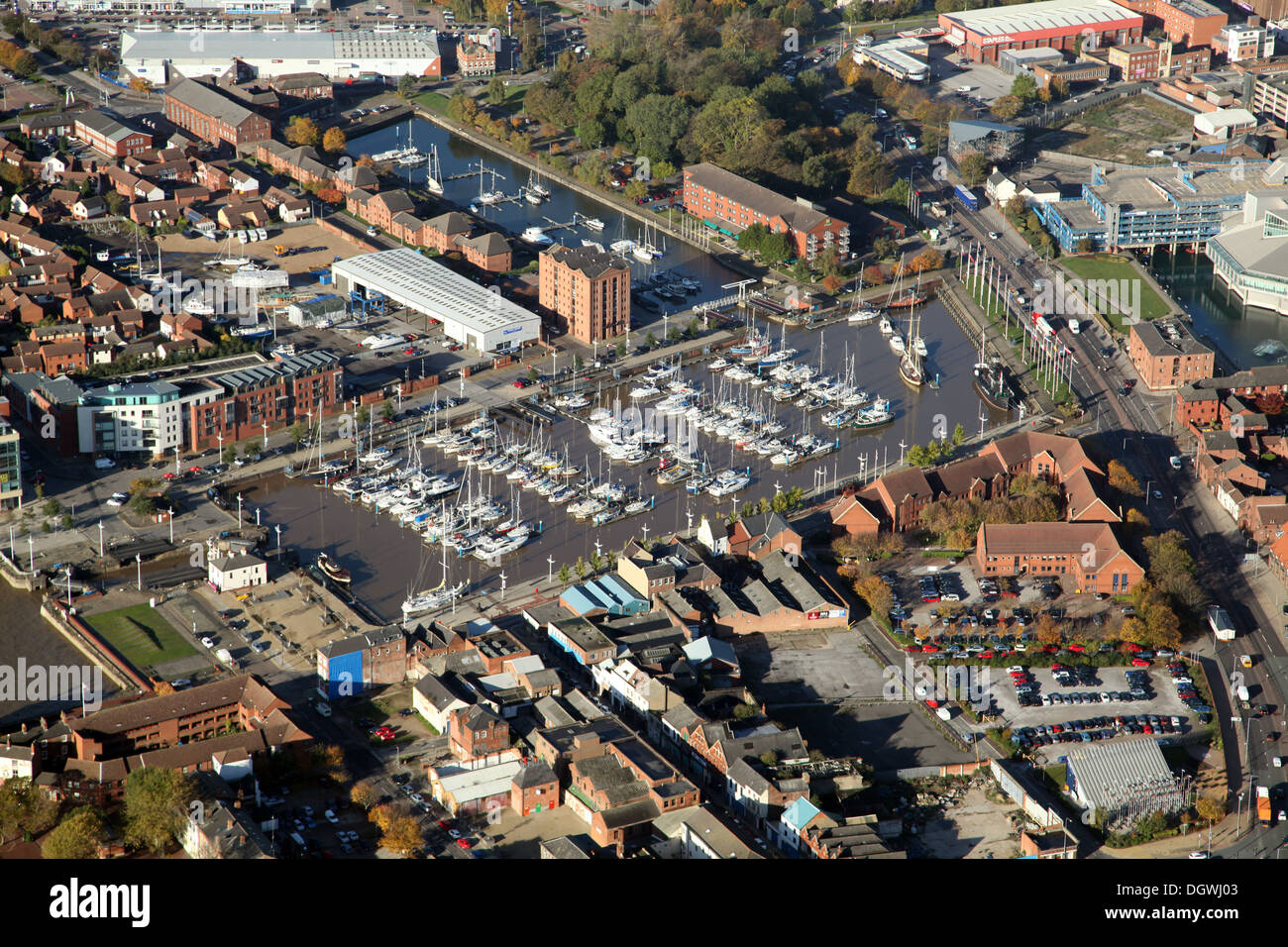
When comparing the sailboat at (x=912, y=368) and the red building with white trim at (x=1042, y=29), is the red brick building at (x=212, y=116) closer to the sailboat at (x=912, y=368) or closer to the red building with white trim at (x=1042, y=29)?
the sailboat at (x=912, y=368)

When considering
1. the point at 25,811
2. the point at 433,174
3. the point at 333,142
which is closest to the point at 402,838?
the point at 25,811

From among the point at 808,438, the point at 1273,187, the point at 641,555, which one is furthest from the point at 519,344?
the point at 1273,187

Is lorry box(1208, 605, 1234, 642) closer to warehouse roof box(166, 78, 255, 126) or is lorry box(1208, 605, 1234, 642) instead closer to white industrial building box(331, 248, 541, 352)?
white industrial building box(331, 248, 541, 352)

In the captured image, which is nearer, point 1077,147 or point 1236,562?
point 1236,562

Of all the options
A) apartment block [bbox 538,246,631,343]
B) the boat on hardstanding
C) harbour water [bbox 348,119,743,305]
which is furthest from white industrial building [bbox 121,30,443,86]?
the boat on hardstanding

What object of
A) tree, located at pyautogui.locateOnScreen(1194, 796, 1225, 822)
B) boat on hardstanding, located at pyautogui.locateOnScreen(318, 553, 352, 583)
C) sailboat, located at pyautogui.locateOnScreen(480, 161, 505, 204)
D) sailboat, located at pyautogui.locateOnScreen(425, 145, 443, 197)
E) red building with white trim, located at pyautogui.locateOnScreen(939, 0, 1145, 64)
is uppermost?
red building with white trim, located at pyautogui.locateOnScreen(939, 0, 1145, 64)

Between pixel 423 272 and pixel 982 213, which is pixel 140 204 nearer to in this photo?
pixel 423 272
